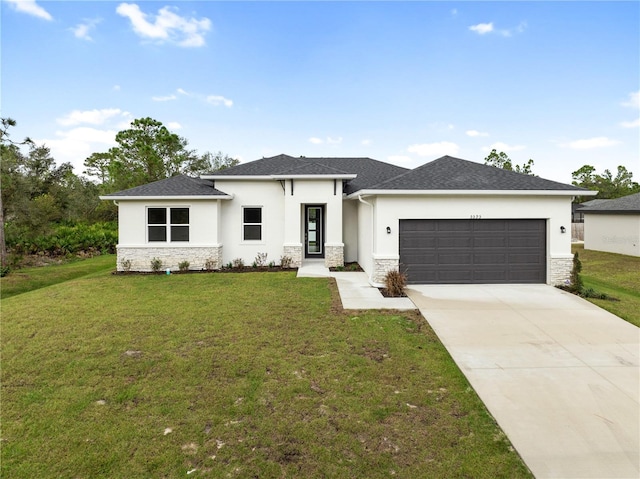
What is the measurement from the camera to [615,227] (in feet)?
69.8

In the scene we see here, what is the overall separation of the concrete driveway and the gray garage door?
1516 mm

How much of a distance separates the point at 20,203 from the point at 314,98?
17418mm

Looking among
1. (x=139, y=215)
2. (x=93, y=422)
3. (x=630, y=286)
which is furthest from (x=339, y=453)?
(x=630, y=286)

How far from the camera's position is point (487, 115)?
66.5 ft

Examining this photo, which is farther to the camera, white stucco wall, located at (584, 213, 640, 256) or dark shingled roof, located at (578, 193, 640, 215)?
dark shingled roof, located at (578, 193, 640, 215)

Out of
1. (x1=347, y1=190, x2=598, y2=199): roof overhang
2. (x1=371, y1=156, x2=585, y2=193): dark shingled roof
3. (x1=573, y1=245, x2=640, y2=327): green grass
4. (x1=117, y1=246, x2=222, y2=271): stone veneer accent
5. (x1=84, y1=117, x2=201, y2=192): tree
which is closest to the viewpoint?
(x1=573, y1=245, x2=640, y2=327): green grass

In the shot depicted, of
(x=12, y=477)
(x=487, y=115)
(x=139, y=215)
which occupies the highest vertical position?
(x=487, y=115)

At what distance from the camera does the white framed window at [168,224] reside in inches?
512

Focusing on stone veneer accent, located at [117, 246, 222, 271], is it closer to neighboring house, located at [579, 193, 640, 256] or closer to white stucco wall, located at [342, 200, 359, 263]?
white stucco wall, located at [342, 200, 359, 263]

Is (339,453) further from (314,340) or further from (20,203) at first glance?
(20,203)

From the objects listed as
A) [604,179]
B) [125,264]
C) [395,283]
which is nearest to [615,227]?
[395,283]

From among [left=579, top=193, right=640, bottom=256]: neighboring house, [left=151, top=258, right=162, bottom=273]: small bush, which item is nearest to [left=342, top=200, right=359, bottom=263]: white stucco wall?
[left=151, top=258, right=162, bottom=273]: small bush

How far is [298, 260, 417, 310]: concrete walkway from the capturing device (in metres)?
8.00

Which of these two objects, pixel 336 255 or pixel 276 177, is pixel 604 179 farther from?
pixel 276 177
